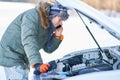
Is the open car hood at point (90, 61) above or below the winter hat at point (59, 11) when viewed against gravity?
below

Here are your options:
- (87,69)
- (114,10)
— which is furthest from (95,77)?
(114,10)

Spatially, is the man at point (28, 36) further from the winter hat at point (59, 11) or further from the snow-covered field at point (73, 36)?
the snow-covered field at point (73, 36)

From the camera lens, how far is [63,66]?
413 cm

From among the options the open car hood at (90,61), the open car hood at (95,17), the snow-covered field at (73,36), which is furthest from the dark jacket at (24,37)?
the snow-covered field at (73,36)

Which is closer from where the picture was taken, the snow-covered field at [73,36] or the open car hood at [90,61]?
the open car hood at [90,61]

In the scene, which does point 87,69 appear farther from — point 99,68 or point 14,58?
point 14,58

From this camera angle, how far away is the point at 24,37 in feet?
13.1

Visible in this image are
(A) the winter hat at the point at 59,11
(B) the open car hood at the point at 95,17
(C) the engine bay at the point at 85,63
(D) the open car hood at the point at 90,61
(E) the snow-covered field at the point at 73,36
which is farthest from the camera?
(E) the snow-covered field at the point at 73,36

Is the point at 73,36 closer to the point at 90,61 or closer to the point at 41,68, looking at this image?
the point at 90,61

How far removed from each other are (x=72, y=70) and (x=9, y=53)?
0.61 metres

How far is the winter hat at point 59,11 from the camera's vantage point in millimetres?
4090

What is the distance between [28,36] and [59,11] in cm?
35

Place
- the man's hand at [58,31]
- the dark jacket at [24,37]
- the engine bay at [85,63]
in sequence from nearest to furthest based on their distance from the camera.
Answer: the engine bay at [85,63], the dark jacket at [24,37], the man's hand at [58,31]

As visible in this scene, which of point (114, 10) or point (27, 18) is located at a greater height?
point (114, 10)
